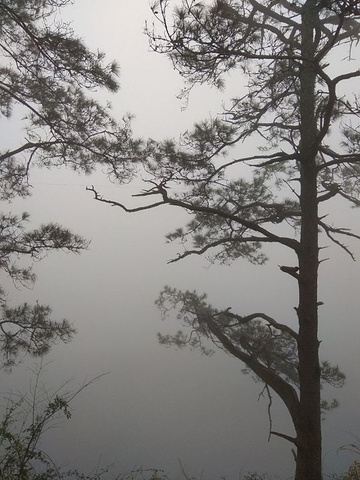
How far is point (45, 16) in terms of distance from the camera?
2.23 metres

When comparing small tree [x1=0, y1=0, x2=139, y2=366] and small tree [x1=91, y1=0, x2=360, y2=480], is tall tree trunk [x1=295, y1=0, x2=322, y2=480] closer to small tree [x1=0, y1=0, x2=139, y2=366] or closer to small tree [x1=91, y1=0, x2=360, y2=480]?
small tree [x1=91, y1=0, x2=360, y2=480]

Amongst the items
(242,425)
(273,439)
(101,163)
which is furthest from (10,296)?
(273,439)

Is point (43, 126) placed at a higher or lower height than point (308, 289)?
higher

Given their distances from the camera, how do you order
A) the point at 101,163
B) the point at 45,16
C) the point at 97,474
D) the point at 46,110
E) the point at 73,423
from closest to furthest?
1. the point at 45,16
2. the point at 46,110
3. the point at 101,163
4. the point at 97,474
5. the point at 73,423

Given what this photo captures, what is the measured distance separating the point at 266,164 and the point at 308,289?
0.67 metres

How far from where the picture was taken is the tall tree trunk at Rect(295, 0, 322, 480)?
228cm

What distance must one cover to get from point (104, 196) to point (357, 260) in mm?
1903

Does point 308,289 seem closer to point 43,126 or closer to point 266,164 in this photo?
point 266,164

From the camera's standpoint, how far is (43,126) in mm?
2598

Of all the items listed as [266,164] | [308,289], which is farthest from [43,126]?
[308,289]

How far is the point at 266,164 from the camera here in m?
2.47

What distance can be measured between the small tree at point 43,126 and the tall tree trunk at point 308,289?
37.4 inches

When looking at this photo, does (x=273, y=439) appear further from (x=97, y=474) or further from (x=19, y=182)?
(x=19, y=182)

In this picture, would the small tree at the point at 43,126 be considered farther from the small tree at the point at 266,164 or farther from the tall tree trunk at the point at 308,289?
the tall tree trunk at the point at 308,289
